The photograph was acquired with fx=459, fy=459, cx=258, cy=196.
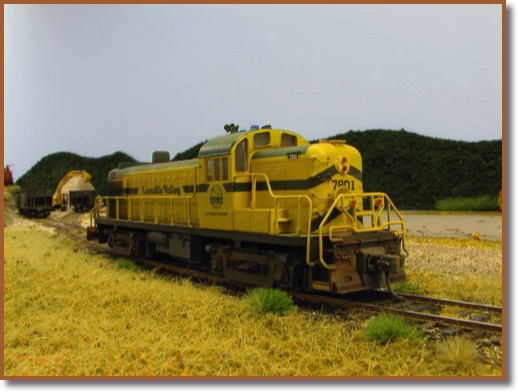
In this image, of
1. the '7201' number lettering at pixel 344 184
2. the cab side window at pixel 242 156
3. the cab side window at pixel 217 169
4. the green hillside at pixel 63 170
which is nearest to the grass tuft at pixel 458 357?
the '7201' number lettering at pixel 344 184

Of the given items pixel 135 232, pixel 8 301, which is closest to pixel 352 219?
pixel 8 301

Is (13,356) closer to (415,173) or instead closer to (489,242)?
(489,242)

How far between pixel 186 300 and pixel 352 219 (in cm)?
312

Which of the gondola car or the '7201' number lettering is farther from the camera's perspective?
the gondola car

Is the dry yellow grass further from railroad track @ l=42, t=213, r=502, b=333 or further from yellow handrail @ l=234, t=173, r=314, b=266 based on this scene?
yellow handrail @ l=234, t=173, r=314, b=266

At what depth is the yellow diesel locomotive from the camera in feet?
24.4

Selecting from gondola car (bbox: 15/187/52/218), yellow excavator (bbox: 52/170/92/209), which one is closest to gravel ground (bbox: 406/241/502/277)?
gondola car (bbox: 15/187/52/218)

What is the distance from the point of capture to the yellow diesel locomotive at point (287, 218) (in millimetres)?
7438

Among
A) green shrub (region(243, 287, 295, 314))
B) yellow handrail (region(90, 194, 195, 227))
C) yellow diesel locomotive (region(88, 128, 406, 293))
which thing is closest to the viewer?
green shrub (region(243, 287, 295, 314))

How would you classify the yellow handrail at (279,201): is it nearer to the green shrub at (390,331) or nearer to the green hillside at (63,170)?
the green shrub at (390,331)

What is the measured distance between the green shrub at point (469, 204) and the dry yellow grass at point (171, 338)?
11.2 meters

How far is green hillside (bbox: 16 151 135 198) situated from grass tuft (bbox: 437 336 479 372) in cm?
2236

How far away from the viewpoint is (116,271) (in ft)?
35.0

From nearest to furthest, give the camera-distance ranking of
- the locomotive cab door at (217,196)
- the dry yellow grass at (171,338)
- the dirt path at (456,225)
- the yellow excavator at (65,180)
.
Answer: the dry yellow grass at (171,338)
the locomotive cab door at (217,196)
the dirt path at (456,225)
the yellow excavator at (65,180)
